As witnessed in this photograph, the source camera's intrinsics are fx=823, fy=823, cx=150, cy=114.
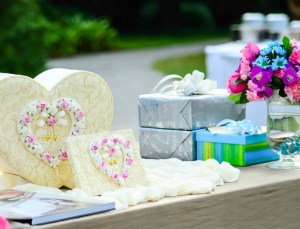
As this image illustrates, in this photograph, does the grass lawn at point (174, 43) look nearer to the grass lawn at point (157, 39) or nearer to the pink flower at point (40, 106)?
the grass lawn at point (157, 39)

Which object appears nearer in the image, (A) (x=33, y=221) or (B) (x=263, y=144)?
(A) (x=33, y=221)

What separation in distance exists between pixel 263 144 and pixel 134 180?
1.93 feet

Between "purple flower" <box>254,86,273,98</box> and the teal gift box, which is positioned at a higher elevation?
"purple flower" <box>254,86,273,98</box>

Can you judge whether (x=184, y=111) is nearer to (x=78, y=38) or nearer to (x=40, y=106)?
(x=40, y=106)

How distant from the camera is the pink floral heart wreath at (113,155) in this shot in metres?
2.60

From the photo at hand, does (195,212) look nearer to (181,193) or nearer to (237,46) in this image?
(181,193)

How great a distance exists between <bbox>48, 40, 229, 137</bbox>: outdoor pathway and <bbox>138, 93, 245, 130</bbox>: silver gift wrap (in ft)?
15.4

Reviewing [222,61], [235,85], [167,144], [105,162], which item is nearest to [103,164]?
[105,162]

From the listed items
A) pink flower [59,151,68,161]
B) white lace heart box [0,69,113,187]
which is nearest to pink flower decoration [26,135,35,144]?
white lace heart box [0,69,113,187]

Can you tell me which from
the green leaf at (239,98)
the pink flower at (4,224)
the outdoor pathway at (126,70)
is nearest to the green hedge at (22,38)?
the outdoor pathway at (126,70)

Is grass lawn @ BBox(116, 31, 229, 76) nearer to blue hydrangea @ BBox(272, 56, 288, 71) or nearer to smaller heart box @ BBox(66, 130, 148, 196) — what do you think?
blue hydrangea @ BBox(272, 56, 288, 71)

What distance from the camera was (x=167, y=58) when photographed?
640 inches

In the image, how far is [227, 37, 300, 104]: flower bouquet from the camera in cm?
282

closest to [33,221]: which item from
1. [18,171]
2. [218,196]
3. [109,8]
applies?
[18,171]
